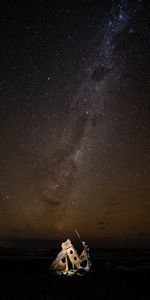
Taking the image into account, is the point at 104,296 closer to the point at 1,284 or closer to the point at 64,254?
the point at 1,284

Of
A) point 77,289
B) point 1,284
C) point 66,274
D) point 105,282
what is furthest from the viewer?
point 66,274

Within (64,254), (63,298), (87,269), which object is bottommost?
(87,269)

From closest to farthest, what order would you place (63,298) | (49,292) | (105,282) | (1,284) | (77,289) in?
(63,298)
(49,292)
(77,289)
(1,284)
(105,282)

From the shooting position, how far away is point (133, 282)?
32562 mm

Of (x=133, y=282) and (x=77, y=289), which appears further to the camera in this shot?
(x=133, y=282)

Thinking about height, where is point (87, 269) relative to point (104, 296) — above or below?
below

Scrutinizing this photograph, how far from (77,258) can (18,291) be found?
14824 millimetres

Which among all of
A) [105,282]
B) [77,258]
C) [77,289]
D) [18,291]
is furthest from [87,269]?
[18,291]

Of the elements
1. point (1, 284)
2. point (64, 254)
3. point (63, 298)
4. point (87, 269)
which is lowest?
point (87, 269)

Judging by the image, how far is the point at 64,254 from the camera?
130 feet

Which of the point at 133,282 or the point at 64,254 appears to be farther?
the point at 64,254

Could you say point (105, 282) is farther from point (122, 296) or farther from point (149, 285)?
point (122, 296)

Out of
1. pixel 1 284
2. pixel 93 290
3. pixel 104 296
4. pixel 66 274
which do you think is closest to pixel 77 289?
pixel 93 290

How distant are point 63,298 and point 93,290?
4358 mm
